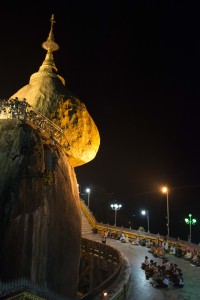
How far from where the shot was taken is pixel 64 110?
2216 centimetres

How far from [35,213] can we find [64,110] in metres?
10.2

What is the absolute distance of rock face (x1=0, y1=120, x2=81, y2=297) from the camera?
12012 mm

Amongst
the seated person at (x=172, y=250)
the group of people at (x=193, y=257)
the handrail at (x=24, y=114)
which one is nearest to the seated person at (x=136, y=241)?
the seated person at (x=172, y=250)

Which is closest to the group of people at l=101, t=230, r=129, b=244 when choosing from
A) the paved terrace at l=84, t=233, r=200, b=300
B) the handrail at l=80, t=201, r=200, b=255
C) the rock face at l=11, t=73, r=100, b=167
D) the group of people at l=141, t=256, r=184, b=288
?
the handrail at l=80, t=201, r=200, b=255

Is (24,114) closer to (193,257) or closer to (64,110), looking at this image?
(64,110)

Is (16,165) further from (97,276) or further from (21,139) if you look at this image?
(97,276)

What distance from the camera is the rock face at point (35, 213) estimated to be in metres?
12.0

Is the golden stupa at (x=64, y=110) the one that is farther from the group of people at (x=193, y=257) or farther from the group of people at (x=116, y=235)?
the group of people at (x=116, y=235)

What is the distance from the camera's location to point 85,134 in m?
23.3

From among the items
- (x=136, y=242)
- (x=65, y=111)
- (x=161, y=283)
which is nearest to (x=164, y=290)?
(x=161, y=283)

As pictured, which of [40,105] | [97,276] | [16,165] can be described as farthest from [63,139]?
[97,276]

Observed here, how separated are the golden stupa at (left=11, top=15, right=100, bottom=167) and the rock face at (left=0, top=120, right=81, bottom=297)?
14.8 ft

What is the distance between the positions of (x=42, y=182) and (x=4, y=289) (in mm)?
5071

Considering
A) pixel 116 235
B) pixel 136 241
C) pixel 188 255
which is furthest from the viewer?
pixel 116 235
